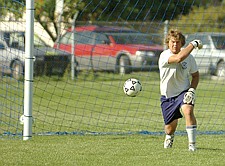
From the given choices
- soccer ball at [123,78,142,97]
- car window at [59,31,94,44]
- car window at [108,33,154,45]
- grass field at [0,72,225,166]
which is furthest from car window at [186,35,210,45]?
soccer ball at [123,78,142,97]

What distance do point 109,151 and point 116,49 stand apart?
14.5 metres

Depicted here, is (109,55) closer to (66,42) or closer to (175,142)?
(66,42)

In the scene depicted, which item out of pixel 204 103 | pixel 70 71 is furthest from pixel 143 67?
pixel 204 103

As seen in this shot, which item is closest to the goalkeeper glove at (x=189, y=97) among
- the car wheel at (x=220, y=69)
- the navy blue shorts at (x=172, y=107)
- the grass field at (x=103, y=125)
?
the navy blue shorts at (x=172, y=107)

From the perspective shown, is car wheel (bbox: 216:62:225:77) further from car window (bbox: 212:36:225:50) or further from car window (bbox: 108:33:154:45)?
car window (bbox: 108:33:154:45)

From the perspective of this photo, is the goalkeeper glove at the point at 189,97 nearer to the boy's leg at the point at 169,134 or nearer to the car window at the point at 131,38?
the boy's leg at the point at 169,134

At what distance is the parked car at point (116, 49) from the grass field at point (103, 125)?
0.85 metres

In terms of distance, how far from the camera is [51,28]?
68.7ft

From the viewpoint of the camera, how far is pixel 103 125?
471 inches

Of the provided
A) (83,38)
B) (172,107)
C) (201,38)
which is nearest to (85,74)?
(83,38)

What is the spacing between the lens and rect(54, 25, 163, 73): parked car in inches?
853

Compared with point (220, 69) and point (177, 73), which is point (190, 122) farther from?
point (220, 69)

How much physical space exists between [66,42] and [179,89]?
44.6 feet

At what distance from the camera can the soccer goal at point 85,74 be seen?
1138 centimetres
